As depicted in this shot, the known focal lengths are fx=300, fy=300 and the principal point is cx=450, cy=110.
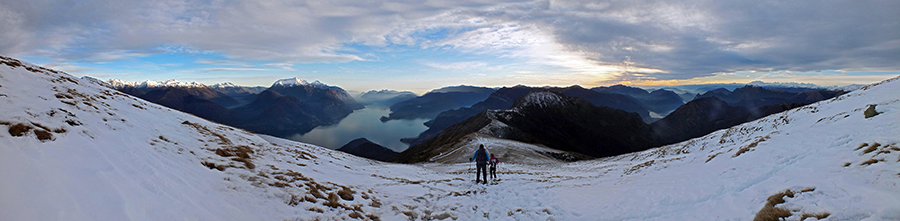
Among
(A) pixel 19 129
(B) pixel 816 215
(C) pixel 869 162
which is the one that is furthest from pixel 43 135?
(C) pixel 869 162

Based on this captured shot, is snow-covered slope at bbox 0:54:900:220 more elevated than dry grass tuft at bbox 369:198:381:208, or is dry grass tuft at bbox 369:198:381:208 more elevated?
snow-covered slope at bbox 0:54:900:220

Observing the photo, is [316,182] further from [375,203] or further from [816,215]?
[816,215]

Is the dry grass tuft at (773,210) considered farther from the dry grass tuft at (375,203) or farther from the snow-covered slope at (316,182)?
the dry grass tuft at (375,203)

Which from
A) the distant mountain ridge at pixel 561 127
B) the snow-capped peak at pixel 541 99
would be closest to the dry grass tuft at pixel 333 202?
the distant mountain ridge at pixel 561 127

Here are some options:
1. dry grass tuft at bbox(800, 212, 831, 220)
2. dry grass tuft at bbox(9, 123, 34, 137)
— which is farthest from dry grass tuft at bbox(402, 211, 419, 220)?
dry grass tuft at bbox(9, 123, 34, 137)

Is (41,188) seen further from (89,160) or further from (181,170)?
(181,170)

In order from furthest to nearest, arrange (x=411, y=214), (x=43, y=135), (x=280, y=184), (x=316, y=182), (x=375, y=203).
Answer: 1. (x=316, y=182)
2. (x=375, y=203)
3. (x=411, y=214)
4. (x=280, y=184)
5. (x=43, y=135)

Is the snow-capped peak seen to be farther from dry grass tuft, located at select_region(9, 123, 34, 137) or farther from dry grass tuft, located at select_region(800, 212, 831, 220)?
dry grass tuft, located at select_region(9, 123, 34, 137)

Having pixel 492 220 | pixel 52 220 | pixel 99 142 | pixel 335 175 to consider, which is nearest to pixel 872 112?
pixel 492 220

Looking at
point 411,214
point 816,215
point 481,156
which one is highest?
point 816,215
